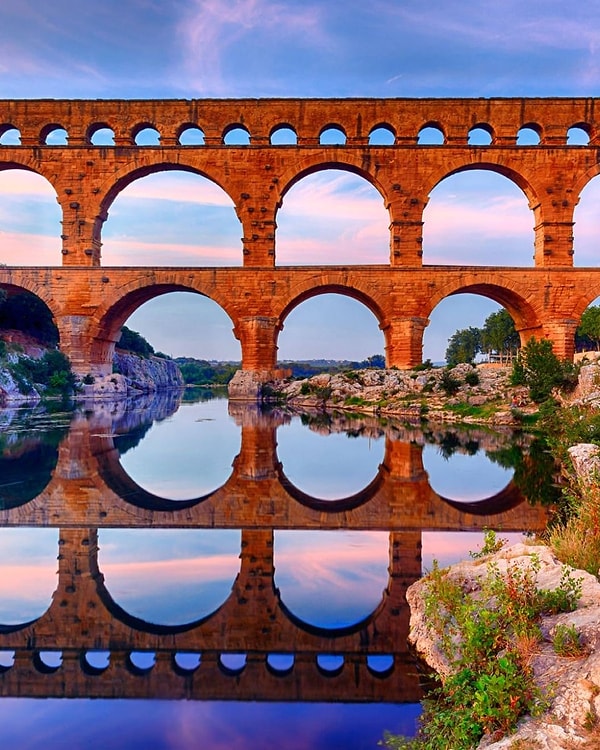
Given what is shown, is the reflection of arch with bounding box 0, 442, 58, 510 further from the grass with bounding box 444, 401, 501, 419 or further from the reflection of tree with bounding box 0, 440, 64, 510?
the grass with bounding box 444, 401, 501, 419

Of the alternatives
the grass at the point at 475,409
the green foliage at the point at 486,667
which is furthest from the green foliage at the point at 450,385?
the green foliage at the point at 486,667

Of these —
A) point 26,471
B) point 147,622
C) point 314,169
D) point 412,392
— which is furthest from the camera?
point 314,169

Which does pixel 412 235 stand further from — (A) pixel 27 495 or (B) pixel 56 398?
(A) pixel 27 495

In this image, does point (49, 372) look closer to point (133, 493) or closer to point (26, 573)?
point (133, 493)

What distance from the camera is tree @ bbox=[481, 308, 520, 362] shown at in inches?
2103

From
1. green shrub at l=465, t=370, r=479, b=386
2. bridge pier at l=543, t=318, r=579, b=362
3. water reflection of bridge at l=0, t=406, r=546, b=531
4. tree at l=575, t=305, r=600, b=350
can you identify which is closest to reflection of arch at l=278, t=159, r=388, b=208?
bridge pier at l=543, t=318, r=579, b=362

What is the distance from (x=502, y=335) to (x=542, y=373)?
40.2 metres

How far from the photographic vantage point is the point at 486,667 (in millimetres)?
2502

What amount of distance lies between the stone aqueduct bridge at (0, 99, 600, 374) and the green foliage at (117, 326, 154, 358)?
913 inches

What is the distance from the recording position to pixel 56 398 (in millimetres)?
21734

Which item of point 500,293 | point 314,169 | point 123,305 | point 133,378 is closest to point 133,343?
point 133,378

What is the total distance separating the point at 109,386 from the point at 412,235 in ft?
48.3

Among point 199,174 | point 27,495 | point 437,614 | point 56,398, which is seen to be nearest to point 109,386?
point 56,398

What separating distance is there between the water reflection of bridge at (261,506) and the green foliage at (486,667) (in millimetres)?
2589
